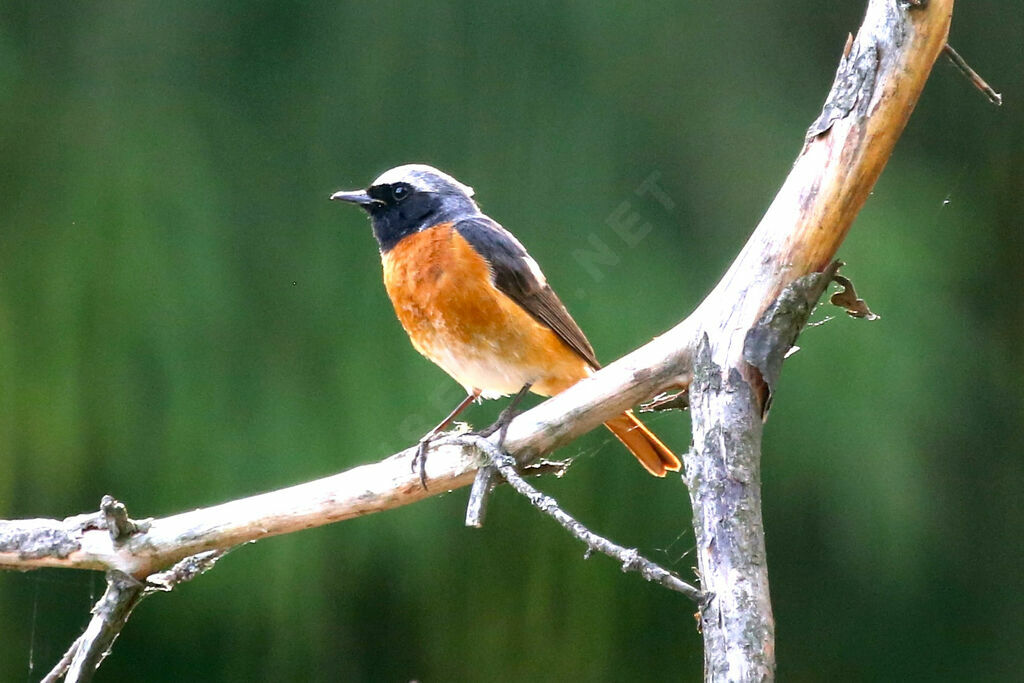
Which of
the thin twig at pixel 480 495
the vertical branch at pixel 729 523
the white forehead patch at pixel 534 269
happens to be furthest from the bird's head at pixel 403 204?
the vertical branch at pixel 729 523

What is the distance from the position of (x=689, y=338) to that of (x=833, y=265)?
31 cm

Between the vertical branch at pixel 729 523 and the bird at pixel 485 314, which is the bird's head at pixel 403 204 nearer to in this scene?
the bird at pixel 485 314

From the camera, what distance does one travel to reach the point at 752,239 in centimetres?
222

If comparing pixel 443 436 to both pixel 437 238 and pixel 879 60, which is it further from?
pixel 879 60

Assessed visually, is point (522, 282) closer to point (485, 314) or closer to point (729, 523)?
point (485, 314)

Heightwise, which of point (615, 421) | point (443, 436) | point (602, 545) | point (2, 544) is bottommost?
point (602, 545)

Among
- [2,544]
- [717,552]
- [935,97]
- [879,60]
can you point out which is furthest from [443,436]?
[935,97]

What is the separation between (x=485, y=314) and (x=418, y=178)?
0.63 m

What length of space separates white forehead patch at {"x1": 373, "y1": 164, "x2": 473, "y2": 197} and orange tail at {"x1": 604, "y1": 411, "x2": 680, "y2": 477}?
3.08 ft

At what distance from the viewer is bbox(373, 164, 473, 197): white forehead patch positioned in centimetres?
344

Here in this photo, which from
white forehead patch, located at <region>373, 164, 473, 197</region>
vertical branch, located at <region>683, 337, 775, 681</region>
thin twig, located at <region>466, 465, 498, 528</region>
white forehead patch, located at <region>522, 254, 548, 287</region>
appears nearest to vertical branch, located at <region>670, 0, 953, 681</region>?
vertical branch, located at <region>683, 337, 775, 681</region>

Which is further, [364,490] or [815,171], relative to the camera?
[364,490]

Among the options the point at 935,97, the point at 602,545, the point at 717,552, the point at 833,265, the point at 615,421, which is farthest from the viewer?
the point at 935,97

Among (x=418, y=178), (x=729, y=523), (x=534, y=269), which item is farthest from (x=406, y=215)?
(x=729, y=523)
